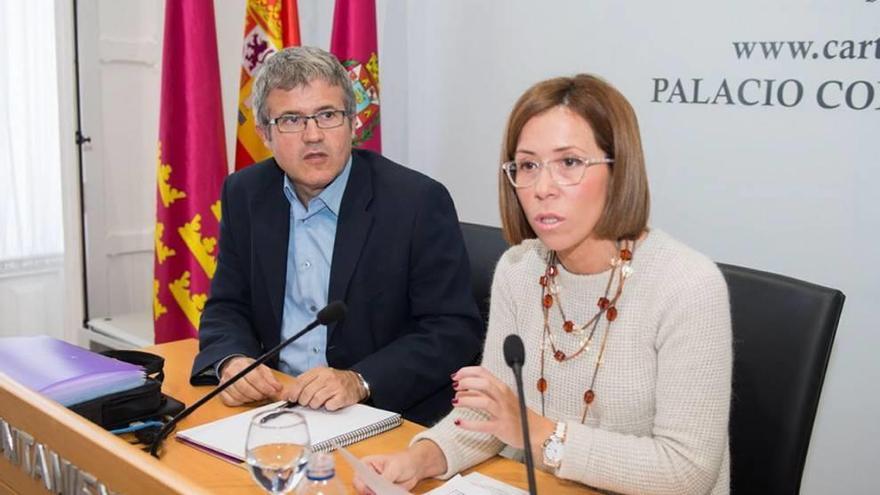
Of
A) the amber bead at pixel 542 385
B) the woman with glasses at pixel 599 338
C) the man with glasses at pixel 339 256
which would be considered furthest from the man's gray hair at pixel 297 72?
the amber bead at pixel 542 385

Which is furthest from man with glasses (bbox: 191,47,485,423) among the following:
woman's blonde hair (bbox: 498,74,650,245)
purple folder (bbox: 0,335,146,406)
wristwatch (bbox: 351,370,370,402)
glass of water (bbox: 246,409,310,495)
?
glass of water (bbox: 246,409,310,495)

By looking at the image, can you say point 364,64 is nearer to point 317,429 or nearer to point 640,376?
point 317,429

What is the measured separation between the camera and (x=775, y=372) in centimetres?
144

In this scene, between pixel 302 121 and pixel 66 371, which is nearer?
pixel 66 371

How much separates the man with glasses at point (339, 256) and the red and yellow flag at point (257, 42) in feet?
3.48

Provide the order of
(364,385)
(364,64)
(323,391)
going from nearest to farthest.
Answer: (323,391) < (364,385) < (364,64)

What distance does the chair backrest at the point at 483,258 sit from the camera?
6.51ft

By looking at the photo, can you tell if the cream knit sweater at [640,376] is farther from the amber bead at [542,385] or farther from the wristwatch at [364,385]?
the wristwatch at [364,385]

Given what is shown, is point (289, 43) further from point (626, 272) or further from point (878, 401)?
point (878, 401)

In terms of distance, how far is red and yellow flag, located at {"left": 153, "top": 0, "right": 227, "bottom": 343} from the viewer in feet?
10.1

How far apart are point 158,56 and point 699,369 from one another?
11.8 feet

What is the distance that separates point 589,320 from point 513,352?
0.41 metres

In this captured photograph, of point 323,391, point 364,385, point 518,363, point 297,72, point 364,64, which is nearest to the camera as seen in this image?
point 518,363

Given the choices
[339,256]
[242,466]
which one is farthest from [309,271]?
[242,466]
